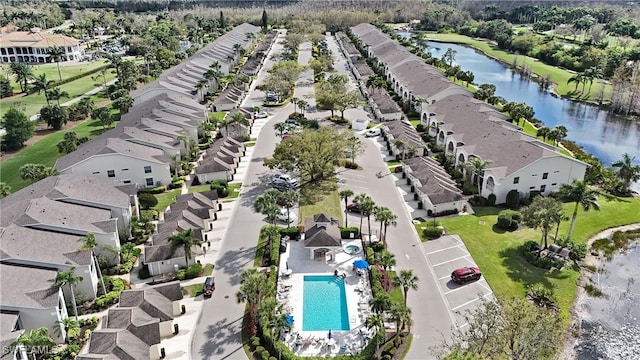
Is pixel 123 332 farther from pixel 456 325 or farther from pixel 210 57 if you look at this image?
pixel 210 57

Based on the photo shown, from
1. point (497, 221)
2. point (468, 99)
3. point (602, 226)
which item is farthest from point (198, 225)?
point (468, 99)

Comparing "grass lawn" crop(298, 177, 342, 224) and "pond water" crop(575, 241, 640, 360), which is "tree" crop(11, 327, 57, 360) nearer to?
"grass lawn" crop(298, 177, 342, 224)

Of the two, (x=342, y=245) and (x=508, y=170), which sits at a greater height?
(x=508, y=170)

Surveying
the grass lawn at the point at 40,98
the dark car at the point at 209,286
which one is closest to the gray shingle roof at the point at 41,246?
the dark car at the point at 209,286

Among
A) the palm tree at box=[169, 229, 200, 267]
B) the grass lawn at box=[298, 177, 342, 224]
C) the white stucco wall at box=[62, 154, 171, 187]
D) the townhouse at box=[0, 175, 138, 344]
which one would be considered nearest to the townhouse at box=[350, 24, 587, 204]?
the grass lawn at box=[298, 177, 342, 224]

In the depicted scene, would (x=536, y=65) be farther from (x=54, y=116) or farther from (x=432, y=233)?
(x=54, y=116)

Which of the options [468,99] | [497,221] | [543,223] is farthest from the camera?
[468,99]
